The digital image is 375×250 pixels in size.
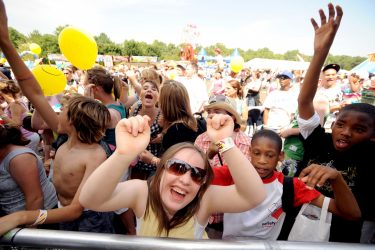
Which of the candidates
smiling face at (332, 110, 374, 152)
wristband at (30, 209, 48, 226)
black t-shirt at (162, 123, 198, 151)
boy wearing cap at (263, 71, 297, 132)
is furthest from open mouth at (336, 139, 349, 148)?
boy wearing cap at (263, 71, 297, 132)

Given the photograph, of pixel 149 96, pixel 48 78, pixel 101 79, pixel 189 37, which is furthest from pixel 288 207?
pixel 189 37

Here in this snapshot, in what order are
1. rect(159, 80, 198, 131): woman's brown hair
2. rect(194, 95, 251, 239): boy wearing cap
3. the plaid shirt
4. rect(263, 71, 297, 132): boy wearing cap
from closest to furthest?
rect(194, 95, 251, 239): boy wearing cap
the plaid shirt
rect(159, 80, 198, 131): woman's brown hair
rect(263, 71, 297, 132): boy wearing cap

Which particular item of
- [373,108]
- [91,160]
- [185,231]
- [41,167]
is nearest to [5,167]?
[41,167]

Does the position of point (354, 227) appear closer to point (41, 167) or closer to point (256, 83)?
point (41, 167)

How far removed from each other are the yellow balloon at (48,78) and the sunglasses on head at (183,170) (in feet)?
8.95

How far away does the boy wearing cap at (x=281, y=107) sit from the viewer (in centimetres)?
486

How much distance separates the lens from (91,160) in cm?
198

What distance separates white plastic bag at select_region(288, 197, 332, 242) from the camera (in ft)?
5.02

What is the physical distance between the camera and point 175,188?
4.75ft

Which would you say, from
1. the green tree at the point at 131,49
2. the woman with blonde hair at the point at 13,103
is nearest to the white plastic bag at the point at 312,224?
the woman with blonde hair at the point at 13,103

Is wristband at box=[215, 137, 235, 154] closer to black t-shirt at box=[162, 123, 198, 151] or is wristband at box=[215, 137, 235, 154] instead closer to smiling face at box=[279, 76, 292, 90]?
black t-shirt at box=[162, 123, 198, 151]

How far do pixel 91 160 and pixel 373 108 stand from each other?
2.20 meters

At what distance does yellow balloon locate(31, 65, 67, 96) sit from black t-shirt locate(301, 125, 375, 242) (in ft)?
11.1

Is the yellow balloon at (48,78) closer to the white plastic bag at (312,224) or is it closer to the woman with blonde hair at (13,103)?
the woman with blonde hair at (13,103)
